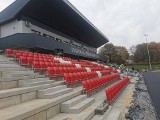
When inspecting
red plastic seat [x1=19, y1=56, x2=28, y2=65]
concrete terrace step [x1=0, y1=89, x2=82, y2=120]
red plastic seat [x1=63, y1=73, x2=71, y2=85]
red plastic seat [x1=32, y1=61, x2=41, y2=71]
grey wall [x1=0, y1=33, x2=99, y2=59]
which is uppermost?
grey wall [x1=0, y1=33, x2=99, y2=59]

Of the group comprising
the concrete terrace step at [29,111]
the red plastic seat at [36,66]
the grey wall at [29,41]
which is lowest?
the concrete terrace step at [29,111]

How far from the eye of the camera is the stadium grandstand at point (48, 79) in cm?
622

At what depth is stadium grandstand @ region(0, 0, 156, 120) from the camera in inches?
245

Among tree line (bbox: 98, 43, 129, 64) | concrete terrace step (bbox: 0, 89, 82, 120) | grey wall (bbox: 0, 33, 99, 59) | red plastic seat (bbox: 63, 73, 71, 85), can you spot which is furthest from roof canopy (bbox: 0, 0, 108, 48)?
tree line (bbox: 98, 43, 129, 64)

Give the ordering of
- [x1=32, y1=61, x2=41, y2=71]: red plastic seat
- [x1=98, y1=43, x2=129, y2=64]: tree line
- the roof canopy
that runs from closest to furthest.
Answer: [x1=32, y1=61, x2=41, y2=71]: red plastic seat < the roof canopy < [x1=98, y1=43, x2=129, y2=64]: tree line

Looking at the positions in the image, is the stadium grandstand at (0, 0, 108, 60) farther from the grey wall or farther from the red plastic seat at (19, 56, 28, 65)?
the red plastic seat at (19, 56, 28, 65)

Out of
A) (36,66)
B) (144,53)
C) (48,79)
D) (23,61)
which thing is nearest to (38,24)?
(23,61)

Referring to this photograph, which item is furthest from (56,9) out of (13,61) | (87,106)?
(87,106)

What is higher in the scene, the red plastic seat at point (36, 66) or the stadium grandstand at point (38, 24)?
the stadium grandstand at point (38, 24)

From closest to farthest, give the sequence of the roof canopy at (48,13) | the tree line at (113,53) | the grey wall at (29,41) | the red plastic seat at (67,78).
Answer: the red plastic seat at (67,78), the grey wall at (29,41), the roof canopy at (48,13), the tree line at (113,53)

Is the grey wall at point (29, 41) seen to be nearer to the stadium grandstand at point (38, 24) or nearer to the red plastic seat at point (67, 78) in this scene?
the stadium grandstand at point (38, 24)

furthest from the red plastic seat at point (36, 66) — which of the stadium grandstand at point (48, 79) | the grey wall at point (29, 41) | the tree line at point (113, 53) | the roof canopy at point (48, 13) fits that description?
the tree line at point (113, 53)

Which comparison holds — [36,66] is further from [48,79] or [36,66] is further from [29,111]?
[29,111]

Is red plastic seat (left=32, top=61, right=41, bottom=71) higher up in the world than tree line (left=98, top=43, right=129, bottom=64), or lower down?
lower down
